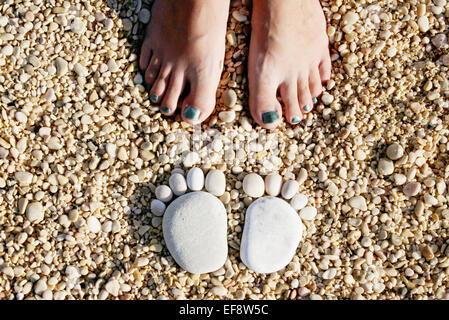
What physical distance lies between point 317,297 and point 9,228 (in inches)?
48.3

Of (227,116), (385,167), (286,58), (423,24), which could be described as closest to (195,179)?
(227,116)

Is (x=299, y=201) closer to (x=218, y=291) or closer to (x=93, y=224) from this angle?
(x=218, y=291)

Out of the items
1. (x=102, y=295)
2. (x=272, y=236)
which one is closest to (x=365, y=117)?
(x=272, y=236)

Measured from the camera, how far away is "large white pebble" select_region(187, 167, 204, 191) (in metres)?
1.98

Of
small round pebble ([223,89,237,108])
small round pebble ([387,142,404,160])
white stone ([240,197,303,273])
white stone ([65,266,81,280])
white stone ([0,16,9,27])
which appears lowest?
white stone ([65,266,81,280])

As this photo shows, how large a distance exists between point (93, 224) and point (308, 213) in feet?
2.81

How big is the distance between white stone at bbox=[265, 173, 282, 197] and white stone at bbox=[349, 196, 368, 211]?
0.99ft

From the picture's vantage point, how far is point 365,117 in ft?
6.84

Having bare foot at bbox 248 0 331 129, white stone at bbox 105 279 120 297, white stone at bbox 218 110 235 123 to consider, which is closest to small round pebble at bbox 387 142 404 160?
bare foot at bbox 248 0 331 129

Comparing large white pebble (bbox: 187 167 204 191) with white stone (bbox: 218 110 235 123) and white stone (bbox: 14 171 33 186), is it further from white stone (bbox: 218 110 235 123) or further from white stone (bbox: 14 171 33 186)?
white stone (bbox: 14 171 33 186)

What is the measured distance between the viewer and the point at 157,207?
1977 millimetres

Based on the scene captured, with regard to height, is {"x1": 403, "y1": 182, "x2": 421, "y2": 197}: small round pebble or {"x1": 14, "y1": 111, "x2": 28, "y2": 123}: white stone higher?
{"x1": 14, "y1": 111, "x2": 28, "y2": 123}: white stone

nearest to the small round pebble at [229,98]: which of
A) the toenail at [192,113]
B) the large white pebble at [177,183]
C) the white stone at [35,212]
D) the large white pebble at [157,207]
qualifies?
the toenail at [192,113]

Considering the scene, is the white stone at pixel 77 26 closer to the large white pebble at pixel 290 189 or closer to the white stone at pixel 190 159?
the white stone at pixel 190 159
